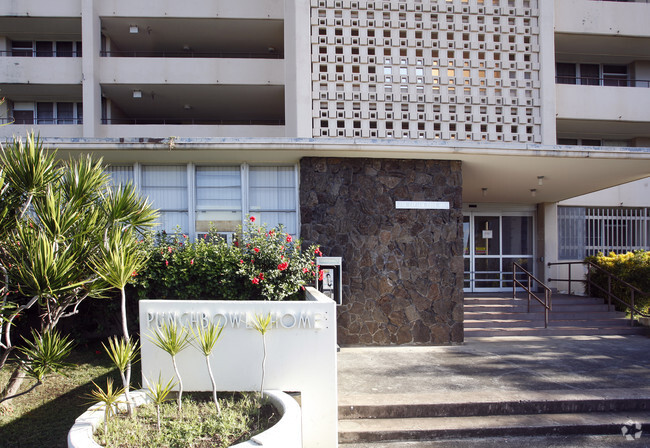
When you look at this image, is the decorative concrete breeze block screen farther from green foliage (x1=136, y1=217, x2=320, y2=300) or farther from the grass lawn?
the grass lawn

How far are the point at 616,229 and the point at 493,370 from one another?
11.6 metres

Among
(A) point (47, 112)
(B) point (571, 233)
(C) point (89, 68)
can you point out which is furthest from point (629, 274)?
(A) point (47, 112)

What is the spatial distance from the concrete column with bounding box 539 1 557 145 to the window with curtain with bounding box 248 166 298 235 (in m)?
7.90

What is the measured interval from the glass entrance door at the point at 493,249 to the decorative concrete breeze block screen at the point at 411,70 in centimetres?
285

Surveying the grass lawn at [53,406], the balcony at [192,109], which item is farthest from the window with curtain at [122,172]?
the balcony at [192,109]

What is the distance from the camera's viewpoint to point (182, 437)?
3838 millimetres

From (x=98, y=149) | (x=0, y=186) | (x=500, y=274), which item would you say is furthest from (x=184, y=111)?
(x=0, y=186)

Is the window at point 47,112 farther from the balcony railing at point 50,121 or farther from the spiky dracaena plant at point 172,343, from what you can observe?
the spiky dracaena plant at point 172,343

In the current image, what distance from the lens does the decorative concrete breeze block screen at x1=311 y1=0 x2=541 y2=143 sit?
39.8ft

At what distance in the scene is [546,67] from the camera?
1298 centimetres

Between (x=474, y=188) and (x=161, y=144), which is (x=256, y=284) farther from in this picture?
(x=474, y=188)

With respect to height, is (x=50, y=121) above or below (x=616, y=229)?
above

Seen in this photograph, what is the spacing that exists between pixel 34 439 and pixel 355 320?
508cm

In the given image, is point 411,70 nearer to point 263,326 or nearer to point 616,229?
point 616,229
